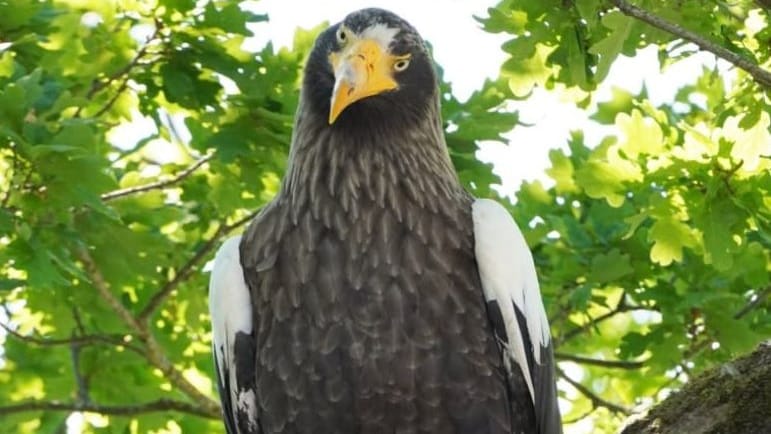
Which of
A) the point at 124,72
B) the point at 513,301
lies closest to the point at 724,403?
the point at 513,301

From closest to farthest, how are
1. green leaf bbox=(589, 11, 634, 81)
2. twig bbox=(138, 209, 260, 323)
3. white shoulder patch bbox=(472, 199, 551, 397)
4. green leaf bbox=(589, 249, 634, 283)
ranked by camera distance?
green leaf bbox=(589, 11, 634, 81) → white shoulder patch bbox=(472, 199, 551, 397) → green leaf bbox=(589, 249, 634, 283) → twig bbox=(138, 209, 260, 323)

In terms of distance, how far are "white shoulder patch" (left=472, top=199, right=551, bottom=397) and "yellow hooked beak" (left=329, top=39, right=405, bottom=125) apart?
0.52 meters

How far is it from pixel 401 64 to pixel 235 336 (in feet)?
3.32

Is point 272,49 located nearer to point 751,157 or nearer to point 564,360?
point 564,360

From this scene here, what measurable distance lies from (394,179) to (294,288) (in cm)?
51

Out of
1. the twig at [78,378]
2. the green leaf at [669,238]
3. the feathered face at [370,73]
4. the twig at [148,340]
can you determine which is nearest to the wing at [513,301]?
the feathered face at [370,73]

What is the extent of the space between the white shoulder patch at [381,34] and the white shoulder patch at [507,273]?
609mm

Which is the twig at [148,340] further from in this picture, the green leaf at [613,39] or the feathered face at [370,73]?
the green leaf at [613,39]

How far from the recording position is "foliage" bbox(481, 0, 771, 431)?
5059 millimetres

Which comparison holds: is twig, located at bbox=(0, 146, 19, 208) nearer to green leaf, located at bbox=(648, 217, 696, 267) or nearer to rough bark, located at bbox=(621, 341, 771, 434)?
green leaf, located at bbox=(648, 217, 696, 267)

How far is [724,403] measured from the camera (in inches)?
173

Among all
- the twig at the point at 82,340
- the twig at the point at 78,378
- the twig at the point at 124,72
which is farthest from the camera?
the twig at the point at 78,378

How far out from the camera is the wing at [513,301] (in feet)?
15.8

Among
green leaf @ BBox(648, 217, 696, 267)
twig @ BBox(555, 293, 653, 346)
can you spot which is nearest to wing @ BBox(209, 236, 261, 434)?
green leaf @ BBox(648, 217, 696, 267)
